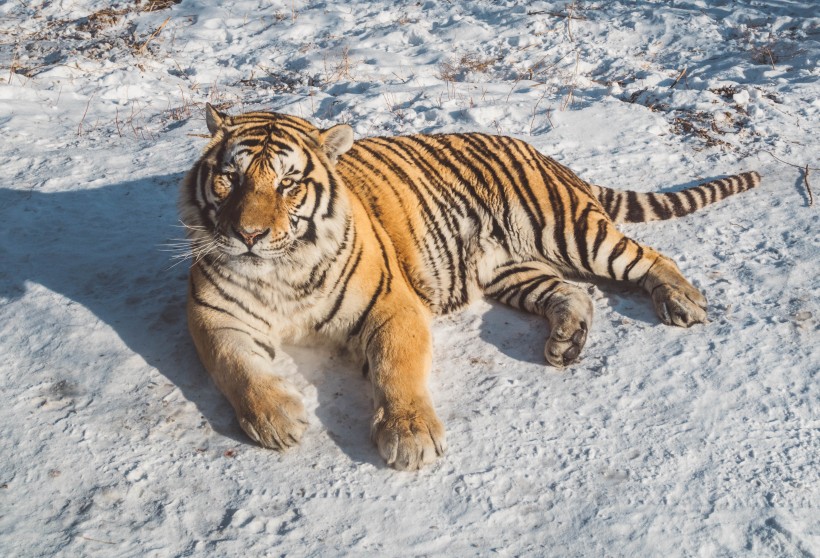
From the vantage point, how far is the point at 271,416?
9.43 feet

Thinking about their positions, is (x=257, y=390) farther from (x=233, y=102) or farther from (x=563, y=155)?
(x=233, y=102)

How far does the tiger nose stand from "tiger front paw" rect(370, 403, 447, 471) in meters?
0.75

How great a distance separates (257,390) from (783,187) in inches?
127

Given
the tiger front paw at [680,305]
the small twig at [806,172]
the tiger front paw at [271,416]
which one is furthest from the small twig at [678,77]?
the tiger front paw at [271,416]

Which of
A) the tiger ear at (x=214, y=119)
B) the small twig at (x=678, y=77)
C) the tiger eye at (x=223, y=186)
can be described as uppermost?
the tiger ear at (x=214, y=119)

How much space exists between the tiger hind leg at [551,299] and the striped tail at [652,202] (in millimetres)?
613

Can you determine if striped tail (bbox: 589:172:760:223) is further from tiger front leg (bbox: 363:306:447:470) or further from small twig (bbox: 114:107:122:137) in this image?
small twig (bbox: 114:107:122:137)

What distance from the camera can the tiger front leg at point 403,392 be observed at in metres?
2.78

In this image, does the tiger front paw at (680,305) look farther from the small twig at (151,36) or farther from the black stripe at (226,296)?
the small twig at (151,36)

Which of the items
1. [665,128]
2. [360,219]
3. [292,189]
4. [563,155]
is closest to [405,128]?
[563,155]

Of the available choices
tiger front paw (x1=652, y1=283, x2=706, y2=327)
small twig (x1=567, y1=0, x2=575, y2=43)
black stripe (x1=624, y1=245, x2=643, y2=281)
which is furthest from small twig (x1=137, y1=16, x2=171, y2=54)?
tiger front paw (x1=652, y1=283, x2=706, y2=327)

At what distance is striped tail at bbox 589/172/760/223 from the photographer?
4.34m

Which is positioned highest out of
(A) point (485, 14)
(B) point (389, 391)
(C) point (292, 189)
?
(C) point (292, 189)

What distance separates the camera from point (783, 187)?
15.2 ft
